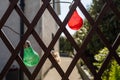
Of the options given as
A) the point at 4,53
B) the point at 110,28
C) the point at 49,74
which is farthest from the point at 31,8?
the point at 110,28

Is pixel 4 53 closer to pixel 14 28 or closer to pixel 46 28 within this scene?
pixel 14 28

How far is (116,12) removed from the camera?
9.00ft

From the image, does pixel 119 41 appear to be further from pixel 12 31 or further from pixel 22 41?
pixel 12 31

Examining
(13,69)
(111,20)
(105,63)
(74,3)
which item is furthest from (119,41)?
(111,20)

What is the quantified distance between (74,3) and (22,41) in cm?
51

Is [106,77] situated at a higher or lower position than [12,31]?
lower

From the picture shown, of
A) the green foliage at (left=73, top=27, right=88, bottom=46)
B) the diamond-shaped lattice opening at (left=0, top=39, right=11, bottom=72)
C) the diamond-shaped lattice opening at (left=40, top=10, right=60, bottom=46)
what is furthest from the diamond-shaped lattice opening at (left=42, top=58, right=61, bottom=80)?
the green foliage at (left=73, top=27, right=88, bottom=46)

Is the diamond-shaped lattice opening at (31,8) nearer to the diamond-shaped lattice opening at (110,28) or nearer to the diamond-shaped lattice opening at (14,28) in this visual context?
the diamond-shaped lattice opening at (14,28)

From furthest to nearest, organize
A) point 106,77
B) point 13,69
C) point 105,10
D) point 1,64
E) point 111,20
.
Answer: point 111,20
point 1,64
point 13,69
point 106,77
point 105,10

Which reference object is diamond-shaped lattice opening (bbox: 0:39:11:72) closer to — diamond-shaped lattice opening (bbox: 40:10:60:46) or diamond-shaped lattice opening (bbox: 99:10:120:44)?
diamond-shaped lattice opening (bbox: 40:10:60:46)

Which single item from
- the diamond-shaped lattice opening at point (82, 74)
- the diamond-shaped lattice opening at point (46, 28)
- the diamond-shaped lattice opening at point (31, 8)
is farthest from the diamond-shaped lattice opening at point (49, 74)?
the diamond-shaped lattice opening at point (31, 8)

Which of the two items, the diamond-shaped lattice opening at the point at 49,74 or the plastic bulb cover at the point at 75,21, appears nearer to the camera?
the plastic bulb cover at the point at 75,21

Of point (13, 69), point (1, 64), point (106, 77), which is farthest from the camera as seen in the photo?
point (1, 64)

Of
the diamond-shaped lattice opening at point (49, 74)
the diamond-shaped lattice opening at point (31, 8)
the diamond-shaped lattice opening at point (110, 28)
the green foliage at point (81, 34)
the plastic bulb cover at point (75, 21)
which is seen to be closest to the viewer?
the plastic bulb cover at point (75, 21)
